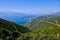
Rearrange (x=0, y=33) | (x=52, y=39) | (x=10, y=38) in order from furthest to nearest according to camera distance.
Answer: (x=0, y=33) < (x=10, y=38) < (x=52, y=39)

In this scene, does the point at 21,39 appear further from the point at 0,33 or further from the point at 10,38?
the point at 0,33

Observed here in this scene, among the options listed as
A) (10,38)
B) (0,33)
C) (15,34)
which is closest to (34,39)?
(10,38)

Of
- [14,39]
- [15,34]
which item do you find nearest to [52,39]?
[14,39]

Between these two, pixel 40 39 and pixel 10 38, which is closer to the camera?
pixel 40 39

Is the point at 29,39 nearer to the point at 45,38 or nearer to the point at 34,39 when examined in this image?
the point at 34,39

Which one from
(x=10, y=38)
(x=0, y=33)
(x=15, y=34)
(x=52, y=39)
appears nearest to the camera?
(x=52, y=39)

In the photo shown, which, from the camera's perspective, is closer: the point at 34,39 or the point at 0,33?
the point at 34,39

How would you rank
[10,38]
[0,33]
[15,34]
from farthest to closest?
[0,33], [15,34], [10,38]

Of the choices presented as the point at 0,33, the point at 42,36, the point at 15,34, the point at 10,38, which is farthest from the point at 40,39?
the point at 0,33

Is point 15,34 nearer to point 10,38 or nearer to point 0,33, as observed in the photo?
point 10,38
